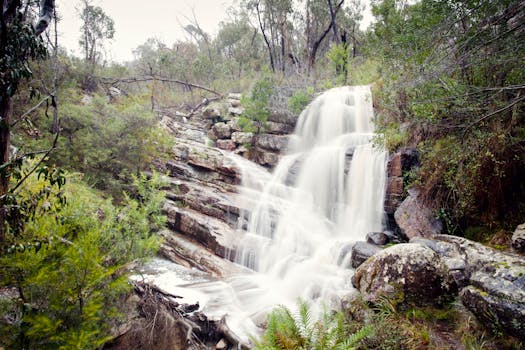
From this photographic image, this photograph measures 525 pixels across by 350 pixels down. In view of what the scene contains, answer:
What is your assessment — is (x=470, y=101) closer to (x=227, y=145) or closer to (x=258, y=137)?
(x=258, y=137)

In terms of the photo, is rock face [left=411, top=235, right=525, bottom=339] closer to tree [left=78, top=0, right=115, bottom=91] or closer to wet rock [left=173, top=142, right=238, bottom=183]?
wet rock [left=173, top=142, right=238, bottom=183]

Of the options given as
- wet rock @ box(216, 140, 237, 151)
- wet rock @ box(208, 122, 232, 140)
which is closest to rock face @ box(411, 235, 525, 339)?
wet rock @ box(216, 140, 237, 151)

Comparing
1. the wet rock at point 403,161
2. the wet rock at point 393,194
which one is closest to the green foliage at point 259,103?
the wet rock at point 403,161

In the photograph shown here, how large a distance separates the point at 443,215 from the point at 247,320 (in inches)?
200

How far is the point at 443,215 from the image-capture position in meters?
6.84

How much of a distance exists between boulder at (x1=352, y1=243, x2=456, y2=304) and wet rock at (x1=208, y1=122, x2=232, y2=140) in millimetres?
12988

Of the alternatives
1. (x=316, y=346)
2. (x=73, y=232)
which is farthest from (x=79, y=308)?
(x=316, y=346)

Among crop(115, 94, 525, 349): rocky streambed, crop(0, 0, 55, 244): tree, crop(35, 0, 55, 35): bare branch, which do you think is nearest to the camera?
Answer: crop(0, 0, 55, 244): tree

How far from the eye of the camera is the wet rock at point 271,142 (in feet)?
48.9

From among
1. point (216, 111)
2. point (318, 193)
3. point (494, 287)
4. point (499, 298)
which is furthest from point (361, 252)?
point (216, 111)

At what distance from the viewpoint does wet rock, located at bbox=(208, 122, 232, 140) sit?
16.6 metres

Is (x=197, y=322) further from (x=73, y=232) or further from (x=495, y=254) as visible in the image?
(x=495, y=254)

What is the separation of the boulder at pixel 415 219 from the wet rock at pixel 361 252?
95cm

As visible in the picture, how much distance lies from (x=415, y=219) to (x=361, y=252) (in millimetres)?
1673
